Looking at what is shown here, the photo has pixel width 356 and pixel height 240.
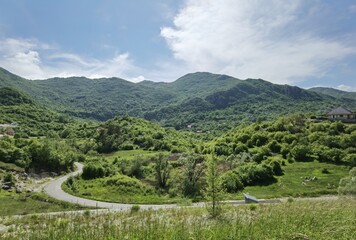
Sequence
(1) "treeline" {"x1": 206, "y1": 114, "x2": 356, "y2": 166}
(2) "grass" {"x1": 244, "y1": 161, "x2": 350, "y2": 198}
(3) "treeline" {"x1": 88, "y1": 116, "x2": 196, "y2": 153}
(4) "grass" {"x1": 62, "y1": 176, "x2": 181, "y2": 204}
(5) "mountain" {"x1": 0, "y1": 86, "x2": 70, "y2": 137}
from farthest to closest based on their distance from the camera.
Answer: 1. (5) "mountain" {"x1": 0, "y1": 86, "x2": 70, "y2": 137}
2. (3) "treeline" {"x1": 88, "y1": 116, "x2": 196, "y2": 153}
3. (1) "treeline" {"x1": 206, "y1": 114, "x2": 356, "y2": 166}
4. (4) "grass" {"x1": 62, "y1": 176, "x2": 181, "y2": 204}
5. (2) "grass" {"x1": 244, "y1": 161, "x2": 350, "y2": 198}

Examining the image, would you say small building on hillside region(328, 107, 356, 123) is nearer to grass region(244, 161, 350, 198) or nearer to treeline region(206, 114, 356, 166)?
treeline region(206, 114, 356, 166)

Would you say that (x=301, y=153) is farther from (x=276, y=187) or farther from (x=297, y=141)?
(x=276, y=187)

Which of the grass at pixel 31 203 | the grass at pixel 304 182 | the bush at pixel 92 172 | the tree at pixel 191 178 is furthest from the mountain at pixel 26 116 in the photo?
the grass at pixel 304 182

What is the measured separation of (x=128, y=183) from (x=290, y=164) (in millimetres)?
→ 33589

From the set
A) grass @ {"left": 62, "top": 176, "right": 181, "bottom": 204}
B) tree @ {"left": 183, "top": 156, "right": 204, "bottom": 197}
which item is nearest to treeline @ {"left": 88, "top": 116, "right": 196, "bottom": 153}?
grass @ {"left": 62, "top": 176, "right": 181, "bottom": 204}

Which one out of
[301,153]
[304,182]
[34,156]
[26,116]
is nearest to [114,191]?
[34,156]

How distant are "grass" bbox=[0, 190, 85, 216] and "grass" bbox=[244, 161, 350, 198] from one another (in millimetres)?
28988

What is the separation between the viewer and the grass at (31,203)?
3722cm

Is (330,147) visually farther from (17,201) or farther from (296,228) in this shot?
(296,228)

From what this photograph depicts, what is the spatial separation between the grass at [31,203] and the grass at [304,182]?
95.1 feet

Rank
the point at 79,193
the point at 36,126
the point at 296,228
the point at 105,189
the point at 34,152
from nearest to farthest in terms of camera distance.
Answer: the point at 296,228 < the point at 79,193 < the point at 105,189 < the point at 34,152 < the point at 36,126

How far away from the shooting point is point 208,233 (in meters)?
6.45

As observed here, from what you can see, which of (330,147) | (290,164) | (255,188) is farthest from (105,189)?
(330,147)

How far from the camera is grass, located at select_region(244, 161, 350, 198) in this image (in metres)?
45.7
